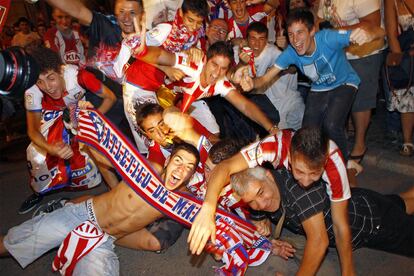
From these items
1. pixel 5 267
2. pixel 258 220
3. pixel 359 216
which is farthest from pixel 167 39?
pixel 5 267

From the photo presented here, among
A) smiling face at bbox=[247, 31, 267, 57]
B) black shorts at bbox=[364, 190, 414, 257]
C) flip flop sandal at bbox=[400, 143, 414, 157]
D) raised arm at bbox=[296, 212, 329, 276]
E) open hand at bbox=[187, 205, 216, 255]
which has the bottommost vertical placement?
flip flop sandal at bbox=[400, 143, 414, 157]

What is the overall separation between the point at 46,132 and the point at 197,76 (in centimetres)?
152

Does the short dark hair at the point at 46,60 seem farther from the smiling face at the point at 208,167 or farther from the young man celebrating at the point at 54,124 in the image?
the smiling face at the point at 208,167

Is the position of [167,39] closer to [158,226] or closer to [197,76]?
[197,76]

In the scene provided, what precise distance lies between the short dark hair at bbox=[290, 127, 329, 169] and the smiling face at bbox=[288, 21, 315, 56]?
3.49 feet

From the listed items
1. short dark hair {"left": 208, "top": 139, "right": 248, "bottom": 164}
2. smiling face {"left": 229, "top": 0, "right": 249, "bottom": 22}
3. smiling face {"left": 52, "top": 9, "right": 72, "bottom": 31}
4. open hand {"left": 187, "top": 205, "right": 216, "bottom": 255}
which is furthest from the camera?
smiling face {"left": 52, "top": 9, "right": 72, "bottom": 31}

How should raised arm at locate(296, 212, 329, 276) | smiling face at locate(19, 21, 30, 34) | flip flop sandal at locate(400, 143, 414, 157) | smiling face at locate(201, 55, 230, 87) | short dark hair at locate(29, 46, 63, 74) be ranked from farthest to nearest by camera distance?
smiling face at locate(19, 21, 30, 34) < flip flop sandal at locate(400, 143, 414, 157) < short dark hair at locate(29, 46, 63, 74) < smiling face at locate(201, 55, 230, 87) < raised arm at locate(296, 212, 329, 276)

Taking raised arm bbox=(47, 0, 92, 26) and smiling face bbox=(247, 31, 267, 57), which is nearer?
raised arm bbox=(47, 0, 92, 26)

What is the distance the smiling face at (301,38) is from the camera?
9.77 feet

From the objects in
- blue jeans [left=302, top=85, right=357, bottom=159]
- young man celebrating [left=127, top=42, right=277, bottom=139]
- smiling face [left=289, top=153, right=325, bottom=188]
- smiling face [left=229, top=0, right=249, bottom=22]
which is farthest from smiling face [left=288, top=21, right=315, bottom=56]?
smiling face [left=229, top=0, right=249, bottom=22]

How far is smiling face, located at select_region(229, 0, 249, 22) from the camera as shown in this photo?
4344 mm

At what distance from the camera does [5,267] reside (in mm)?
3098

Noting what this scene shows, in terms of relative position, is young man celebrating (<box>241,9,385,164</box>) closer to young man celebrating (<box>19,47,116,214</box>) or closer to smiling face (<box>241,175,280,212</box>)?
smiling face (<box>241,175,280,212</box>)

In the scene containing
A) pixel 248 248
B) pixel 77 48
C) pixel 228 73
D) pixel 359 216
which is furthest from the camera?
pixel 77 48
